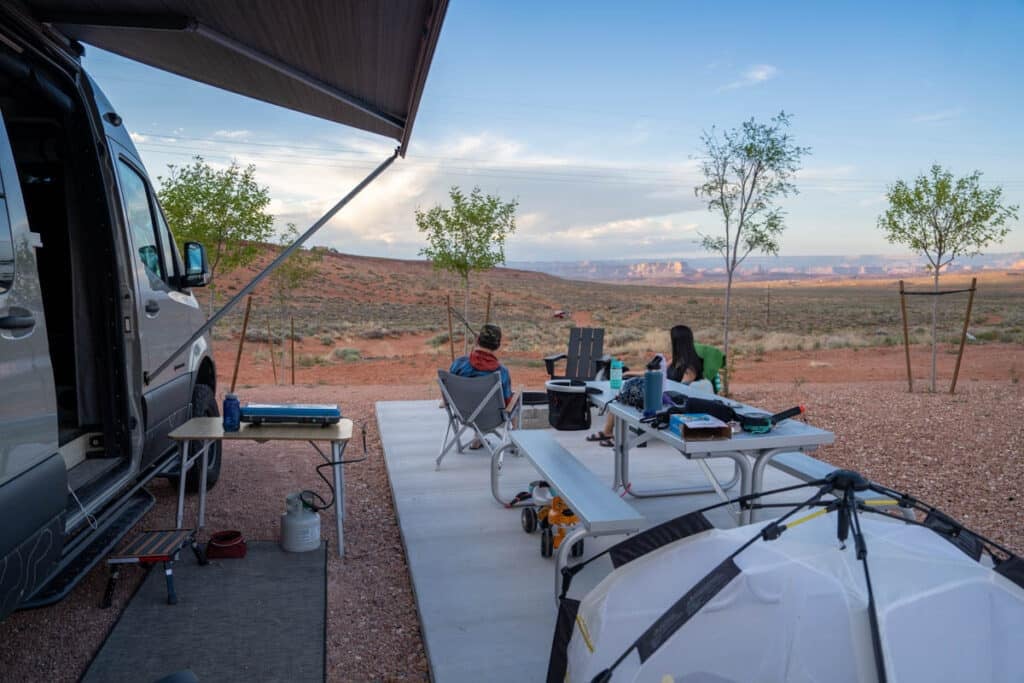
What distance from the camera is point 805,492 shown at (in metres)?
4.29

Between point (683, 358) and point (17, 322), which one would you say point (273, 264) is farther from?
point (683, 358)

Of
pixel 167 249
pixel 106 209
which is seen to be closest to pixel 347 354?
pixel 167 249

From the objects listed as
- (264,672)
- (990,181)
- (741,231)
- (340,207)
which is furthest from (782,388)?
(264,672)

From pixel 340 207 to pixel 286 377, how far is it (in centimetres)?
1117

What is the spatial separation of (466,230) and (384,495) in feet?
19.2

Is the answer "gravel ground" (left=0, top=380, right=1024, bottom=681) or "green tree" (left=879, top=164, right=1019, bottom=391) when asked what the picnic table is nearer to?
"gravel ground" (left=0, top=380, right=1024, bottom=681)

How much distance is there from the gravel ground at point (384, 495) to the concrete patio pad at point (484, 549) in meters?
0.12

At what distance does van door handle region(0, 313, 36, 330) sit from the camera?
6.19 ft

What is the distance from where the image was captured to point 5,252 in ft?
6.26

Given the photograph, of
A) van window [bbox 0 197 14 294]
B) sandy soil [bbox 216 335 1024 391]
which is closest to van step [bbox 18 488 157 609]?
van window [bbox 0 197 14 294]

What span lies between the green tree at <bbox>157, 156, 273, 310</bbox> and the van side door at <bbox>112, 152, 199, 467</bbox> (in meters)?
4.89

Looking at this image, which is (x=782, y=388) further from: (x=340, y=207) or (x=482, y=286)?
(x=482, y=286)

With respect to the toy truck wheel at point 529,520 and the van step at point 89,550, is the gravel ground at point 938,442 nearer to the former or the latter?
the toy truck wheel at point 529,520

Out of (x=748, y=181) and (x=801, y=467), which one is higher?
(x=748, y=181)
